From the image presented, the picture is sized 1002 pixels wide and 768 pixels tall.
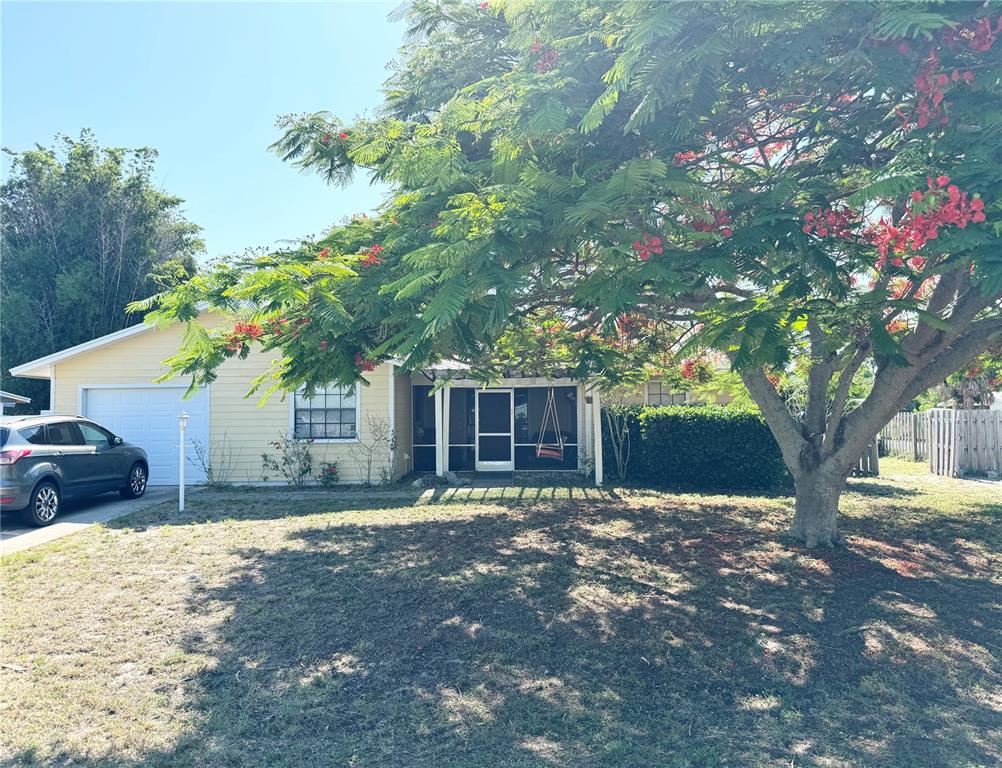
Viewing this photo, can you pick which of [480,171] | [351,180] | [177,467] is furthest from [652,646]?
[177,467]

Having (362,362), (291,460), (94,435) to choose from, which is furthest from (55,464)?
(362,362)

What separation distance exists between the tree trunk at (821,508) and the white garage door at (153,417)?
11.6m

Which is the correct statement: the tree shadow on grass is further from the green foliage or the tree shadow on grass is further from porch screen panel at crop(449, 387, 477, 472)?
the green foliage

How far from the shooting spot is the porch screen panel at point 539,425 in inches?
645

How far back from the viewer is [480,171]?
5621 mm

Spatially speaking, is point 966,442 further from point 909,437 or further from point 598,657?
point 598,657

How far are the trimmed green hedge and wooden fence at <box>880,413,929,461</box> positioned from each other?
26.4 ft

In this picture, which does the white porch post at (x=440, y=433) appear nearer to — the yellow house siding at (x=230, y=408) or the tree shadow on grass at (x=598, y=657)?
the yellow house siding at (x=230, y=408)

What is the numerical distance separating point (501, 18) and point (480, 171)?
3.34 meters

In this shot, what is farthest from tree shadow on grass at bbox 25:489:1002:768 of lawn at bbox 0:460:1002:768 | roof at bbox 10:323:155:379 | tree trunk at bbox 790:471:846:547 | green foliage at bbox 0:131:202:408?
green foliage at bbox 0:131:202:408

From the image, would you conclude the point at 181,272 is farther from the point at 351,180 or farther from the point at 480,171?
the point at 480,171

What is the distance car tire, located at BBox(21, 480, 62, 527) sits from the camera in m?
9.36

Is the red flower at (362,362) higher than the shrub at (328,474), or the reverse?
Result: the red flower at (362,362)

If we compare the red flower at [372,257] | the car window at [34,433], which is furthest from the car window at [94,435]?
the red flower at [372,257]
